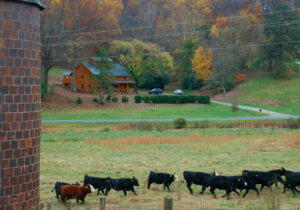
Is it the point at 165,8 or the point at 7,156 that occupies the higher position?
the point at 165,8

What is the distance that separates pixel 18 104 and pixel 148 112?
1753 inches

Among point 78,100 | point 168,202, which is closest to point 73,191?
point 168,202

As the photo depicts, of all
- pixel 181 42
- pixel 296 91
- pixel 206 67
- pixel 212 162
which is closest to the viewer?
pixel 212 162

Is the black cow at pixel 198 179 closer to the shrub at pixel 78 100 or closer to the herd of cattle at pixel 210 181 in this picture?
the herd of cattle at pixel 210 181

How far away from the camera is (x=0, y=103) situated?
834 cm

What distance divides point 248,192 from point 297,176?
6.59 ft

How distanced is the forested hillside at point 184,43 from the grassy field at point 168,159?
31237 mm

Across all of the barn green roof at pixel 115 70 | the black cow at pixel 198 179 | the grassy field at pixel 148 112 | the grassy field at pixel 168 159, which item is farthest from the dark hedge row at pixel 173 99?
the black cow at pixel 198 179

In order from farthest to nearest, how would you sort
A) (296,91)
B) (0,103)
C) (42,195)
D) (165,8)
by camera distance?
(165,8) < (296,91) < (42,195) < (0,103)

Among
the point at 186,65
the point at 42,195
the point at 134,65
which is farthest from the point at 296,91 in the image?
the point at 42,195

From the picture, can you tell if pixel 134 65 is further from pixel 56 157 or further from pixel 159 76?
pixel 56 157

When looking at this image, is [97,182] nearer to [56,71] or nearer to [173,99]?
[173,99]

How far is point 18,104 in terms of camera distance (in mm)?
8578

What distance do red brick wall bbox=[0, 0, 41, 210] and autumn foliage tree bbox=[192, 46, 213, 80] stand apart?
65191 millimetres
